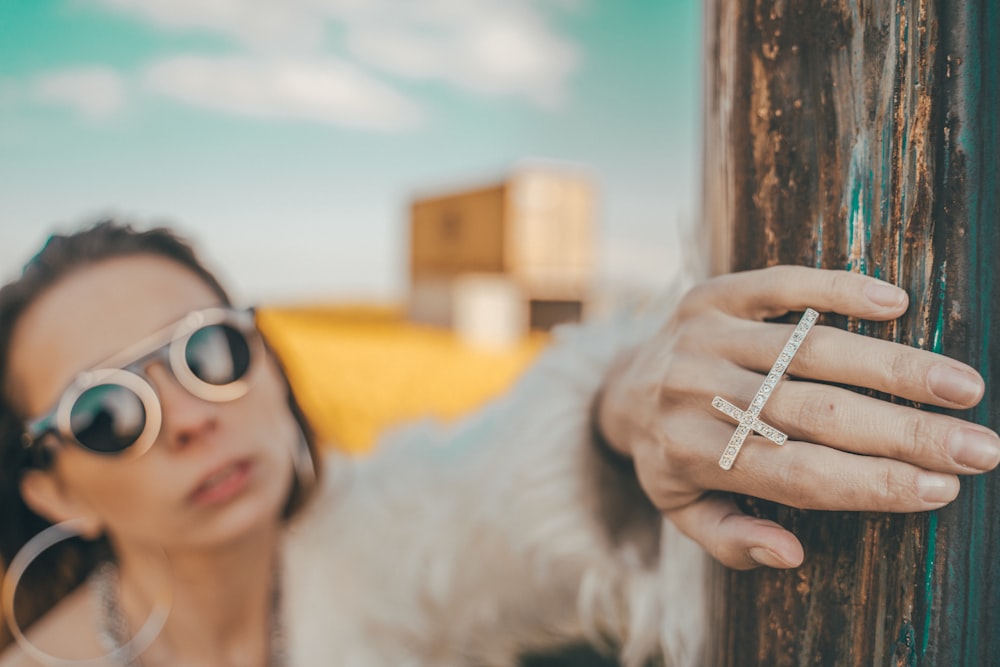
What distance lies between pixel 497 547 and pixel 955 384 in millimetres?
1139

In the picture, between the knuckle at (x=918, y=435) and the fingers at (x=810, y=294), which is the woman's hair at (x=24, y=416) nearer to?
the fingers at (x=810, y=294)

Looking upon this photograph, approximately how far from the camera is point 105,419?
1188mm

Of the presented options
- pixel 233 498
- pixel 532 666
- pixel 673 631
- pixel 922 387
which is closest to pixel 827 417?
pixel 922 387

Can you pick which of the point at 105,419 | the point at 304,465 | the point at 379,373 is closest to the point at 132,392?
the point at 105,419

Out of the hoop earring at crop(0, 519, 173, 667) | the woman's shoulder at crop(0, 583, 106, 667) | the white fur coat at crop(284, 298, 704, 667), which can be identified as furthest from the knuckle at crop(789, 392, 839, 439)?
the woman's shoulder at crop(0, 583, 106, 667)

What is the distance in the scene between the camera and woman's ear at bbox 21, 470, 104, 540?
1.28 meters

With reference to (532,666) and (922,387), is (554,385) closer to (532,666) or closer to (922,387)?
(922,387)

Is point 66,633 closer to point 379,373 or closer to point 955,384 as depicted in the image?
point 955,384

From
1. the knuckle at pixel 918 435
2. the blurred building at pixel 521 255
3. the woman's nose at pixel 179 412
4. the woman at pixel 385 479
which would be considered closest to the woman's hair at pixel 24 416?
the woman at pixel 385 479

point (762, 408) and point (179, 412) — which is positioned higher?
point (762, 408)

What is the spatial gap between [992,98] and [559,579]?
1265 millimetres

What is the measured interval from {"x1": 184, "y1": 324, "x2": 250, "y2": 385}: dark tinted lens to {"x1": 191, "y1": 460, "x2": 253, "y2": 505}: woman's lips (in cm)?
19

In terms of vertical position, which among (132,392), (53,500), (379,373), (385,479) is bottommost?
(379,373)

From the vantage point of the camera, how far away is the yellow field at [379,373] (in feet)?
9.79
